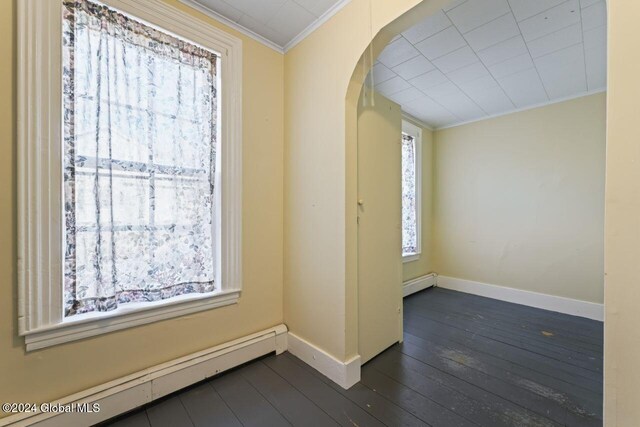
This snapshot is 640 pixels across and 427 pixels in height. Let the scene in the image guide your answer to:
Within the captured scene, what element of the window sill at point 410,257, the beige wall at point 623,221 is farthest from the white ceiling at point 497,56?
the window sill at point 410,257

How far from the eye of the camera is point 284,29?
190 cm

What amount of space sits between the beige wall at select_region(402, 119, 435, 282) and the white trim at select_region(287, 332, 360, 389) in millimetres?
2408

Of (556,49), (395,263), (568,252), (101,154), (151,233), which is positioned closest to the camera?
(101,154)

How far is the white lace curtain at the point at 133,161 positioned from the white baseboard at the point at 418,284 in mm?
2642

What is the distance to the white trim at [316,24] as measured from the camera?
1.67m

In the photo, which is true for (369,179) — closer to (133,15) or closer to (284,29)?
(284,29)

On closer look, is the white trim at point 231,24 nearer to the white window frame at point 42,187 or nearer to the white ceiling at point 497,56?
the white window frame at point 42,187

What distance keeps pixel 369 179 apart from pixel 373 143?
292 mm

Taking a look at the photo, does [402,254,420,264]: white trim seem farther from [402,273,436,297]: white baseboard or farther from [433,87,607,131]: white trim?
[433,87,607,131]: white trim

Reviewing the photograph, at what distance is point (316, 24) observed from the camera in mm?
1837

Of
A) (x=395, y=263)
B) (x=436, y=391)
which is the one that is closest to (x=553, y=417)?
(x=436, y=391)

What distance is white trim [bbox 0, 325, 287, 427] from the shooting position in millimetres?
1249

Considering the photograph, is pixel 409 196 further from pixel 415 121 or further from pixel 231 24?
pixel 231 24

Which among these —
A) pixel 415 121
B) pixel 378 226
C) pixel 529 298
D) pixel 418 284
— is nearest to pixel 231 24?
pixel 378 226
